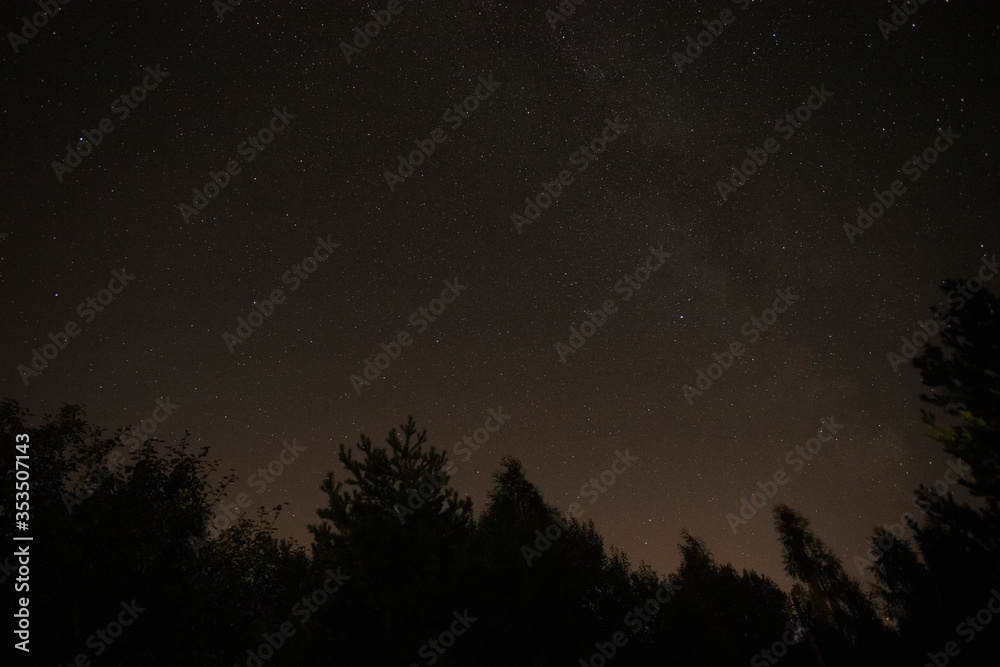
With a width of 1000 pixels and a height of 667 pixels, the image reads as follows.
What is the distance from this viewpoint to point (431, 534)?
33.5ft

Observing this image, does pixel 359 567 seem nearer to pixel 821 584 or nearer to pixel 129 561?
pixel 129 561

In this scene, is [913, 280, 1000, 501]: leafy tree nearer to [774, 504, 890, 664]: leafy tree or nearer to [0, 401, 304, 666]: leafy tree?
[0, 401, 304, 666]: leafy tree

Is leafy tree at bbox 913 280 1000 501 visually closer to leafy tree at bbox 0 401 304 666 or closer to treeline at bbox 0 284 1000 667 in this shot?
treeline at bbox 0 284 1000 667

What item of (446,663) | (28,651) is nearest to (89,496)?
(28,651)

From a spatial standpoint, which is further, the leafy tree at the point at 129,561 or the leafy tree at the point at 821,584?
the leafy tree at the point at 821,584

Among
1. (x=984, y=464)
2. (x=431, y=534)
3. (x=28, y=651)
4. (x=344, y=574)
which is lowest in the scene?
(x=28, y=651)

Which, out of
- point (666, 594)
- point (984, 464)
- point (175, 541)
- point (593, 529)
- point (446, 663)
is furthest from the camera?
point (593, 529)

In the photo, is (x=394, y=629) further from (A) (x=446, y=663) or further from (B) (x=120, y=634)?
(B) (x=120, y=634)

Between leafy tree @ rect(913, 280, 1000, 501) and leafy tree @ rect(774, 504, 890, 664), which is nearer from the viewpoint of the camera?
leafy tree @ rect(913, 280, 1000, 501)

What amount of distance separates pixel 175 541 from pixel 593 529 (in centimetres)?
2598

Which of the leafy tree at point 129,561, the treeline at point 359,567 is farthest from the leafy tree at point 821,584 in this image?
the leafy tree at point 129,561

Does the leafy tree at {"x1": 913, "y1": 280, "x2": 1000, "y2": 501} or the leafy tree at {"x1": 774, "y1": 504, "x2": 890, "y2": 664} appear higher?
the leafy tree at {"x1": 913, "y1": 280, "x2": 1000, "y2": 501}

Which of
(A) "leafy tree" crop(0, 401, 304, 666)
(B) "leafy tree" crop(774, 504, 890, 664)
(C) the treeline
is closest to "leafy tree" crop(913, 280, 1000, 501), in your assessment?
(C) the treeline

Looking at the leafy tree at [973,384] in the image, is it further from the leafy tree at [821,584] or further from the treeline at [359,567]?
the leafy tree at [821,584]
